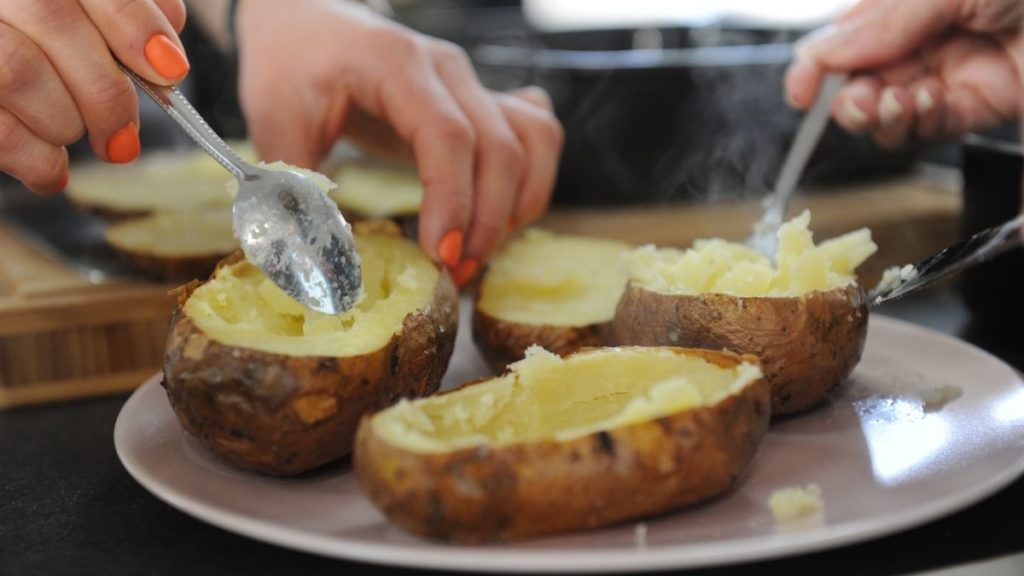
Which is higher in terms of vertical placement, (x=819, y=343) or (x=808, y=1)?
(x=819, y=343)

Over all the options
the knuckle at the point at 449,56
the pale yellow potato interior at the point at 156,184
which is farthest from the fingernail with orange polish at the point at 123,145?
the pale yellow potato interior at the point at 156,184

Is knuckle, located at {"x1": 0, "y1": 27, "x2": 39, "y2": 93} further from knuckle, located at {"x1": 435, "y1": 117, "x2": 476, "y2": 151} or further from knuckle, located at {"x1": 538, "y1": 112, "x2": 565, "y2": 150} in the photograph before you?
knuckle, located at {"x1": 538, "y1": 112, "x2": 565, "y2": 150}

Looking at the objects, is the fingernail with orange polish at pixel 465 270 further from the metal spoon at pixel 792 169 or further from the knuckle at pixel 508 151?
the metal spoon at pixel 792 169

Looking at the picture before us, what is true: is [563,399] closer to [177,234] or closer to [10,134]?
[10,134]

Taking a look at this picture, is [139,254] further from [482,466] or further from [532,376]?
[482,466]

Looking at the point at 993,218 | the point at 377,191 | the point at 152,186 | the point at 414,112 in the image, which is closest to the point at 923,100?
the point at 993,218

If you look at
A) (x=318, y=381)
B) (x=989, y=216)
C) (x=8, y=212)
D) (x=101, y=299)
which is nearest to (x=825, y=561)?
(x=318, y=381)

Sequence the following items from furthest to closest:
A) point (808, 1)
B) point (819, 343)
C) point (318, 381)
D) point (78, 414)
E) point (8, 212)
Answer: point (808, 1) < point (8, 212) < point (78, 414) < point (819, 343) < point (318, 381)

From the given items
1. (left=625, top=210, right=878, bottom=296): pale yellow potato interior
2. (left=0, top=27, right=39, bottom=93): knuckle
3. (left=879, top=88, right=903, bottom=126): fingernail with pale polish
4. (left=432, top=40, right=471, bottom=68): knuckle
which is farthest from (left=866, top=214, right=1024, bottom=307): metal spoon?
(left=0, top=27, right=39, bottom=93): knuckle
